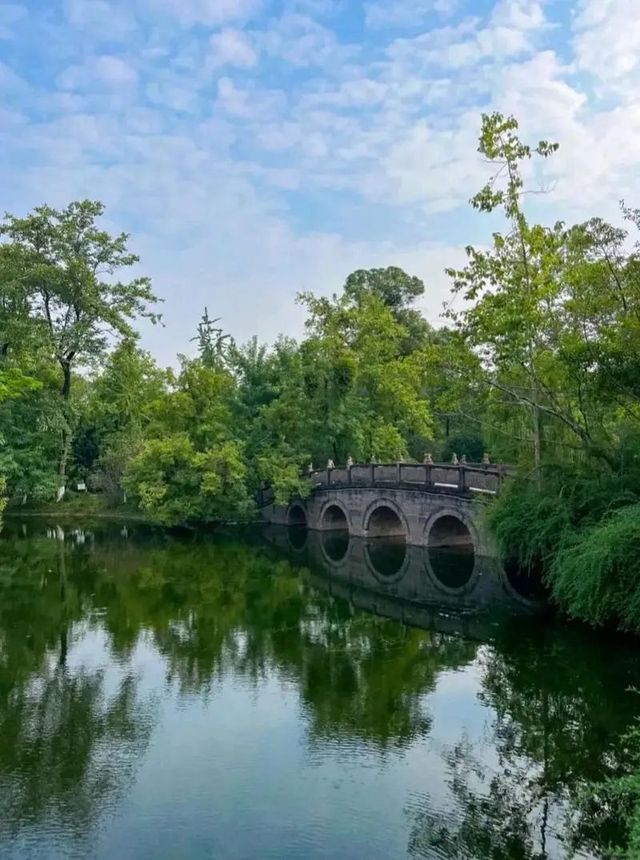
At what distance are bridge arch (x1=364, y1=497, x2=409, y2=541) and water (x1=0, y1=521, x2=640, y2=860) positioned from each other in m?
7.04

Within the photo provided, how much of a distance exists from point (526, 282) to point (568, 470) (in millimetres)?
4272

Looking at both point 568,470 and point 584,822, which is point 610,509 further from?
point 584,822

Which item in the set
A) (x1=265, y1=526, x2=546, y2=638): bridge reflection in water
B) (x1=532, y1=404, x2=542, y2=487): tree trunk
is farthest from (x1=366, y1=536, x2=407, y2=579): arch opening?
(x1=532, y1=404, x2=542, y2=487): tree trunk

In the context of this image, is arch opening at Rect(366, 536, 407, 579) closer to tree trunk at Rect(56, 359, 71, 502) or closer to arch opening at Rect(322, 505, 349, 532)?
arch opening at Rect(322, 505, 349, 532)

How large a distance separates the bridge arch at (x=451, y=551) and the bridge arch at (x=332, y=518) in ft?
18.7

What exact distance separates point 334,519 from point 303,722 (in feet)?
66.0

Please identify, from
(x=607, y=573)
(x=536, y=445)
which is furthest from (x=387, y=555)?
(x=607, y=573)

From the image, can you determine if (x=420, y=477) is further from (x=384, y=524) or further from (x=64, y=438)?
(x=64, y=438)

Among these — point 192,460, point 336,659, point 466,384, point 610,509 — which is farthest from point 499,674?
point 192,460

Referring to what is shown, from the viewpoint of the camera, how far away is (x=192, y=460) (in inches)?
1118

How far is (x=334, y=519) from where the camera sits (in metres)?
30.2

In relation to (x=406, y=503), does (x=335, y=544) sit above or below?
below

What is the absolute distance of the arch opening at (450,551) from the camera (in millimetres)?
20594

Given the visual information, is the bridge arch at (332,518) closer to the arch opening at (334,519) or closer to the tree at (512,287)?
the arch opening at (334,519)
